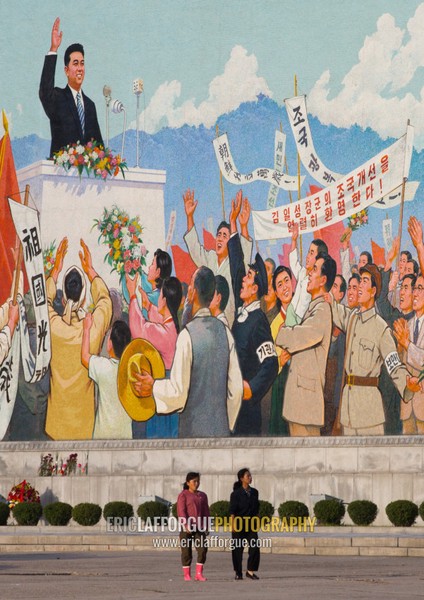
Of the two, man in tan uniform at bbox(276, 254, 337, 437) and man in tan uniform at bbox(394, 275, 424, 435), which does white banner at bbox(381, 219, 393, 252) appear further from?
man in tan uniform at bbox(276, 254, 337, 437)

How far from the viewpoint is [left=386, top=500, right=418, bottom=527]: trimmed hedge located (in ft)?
81.9

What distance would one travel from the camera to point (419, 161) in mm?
27000

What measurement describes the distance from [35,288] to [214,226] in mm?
4853

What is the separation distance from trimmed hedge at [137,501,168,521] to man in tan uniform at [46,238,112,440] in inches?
125

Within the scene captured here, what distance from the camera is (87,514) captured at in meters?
28.5

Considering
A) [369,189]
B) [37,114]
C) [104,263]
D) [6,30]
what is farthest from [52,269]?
[369,189]

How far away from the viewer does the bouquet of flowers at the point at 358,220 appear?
27328 mm

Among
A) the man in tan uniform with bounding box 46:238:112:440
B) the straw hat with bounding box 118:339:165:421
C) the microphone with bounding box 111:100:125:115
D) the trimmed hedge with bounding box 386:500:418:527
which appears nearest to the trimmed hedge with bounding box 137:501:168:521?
the straw hat with bounding box 118:339:165:421

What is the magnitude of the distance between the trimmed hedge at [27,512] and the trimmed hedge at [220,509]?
13.1ft

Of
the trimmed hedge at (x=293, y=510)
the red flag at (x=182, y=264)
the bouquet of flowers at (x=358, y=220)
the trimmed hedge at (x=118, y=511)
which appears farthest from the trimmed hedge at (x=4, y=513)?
the bouquet of flowers at (x=358, y=220)

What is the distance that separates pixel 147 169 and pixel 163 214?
3.66 ft

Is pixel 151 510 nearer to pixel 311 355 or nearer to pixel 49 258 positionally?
pixel 311 355

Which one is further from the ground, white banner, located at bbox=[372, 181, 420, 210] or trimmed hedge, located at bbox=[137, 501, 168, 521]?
white banner, located at bbox=[372, 181, 420, 210]

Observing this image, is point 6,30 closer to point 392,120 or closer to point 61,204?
point 61,204
